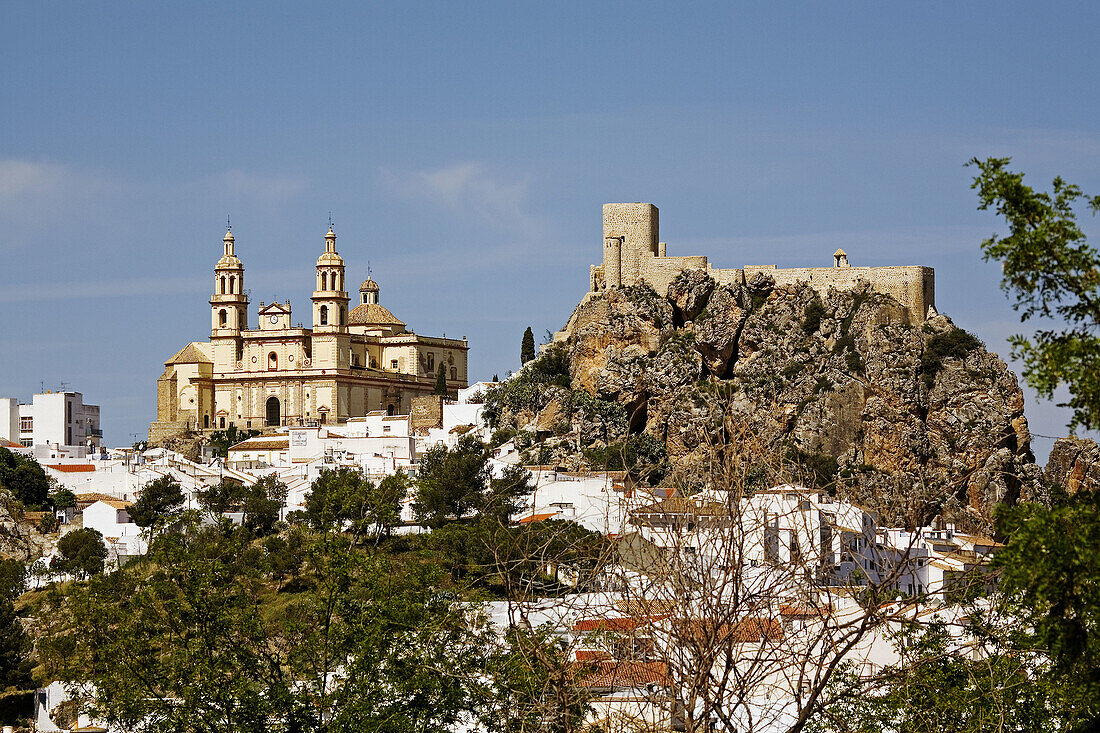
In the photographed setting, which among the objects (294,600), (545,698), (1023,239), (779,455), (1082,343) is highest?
(1023,239)

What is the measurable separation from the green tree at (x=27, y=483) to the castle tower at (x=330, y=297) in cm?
1917

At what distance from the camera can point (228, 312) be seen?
77.2 meters

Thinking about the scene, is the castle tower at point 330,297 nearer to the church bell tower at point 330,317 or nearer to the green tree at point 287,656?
the church bell tower at point 330,317

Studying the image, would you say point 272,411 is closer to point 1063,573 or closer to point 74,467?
point 74,467

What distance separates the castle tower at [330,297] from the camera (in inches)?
2955

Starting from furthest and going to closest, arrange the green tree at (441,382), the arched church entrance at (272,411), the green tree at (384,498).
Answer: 1. the green tree at (441,382)
2. the arched church entrance at (272,411)
3. the green tree at (384,498)

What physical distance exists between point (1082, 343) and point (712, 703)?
3.16 metres

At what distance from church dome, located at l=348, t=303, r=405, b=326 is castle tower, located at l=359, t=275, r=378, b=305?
2.95 ft

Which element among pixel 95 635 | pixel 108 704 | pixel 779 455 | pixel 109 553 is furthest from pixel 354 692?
pixel 109 553

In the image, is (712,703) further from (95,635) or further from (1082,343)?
(95,635)

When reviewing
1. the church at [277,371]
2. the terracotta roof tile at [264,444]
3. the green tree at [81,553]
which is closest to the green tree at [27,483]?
the green tree at [81,553]

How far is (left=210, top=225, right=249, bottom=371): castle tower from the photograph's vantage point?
252 feet

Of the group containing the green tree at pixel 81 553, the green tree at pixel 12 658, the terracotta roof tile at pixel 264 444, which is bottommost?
the green tree at pixel 12 658

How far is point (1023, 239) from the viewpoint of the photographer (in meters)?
8.96
